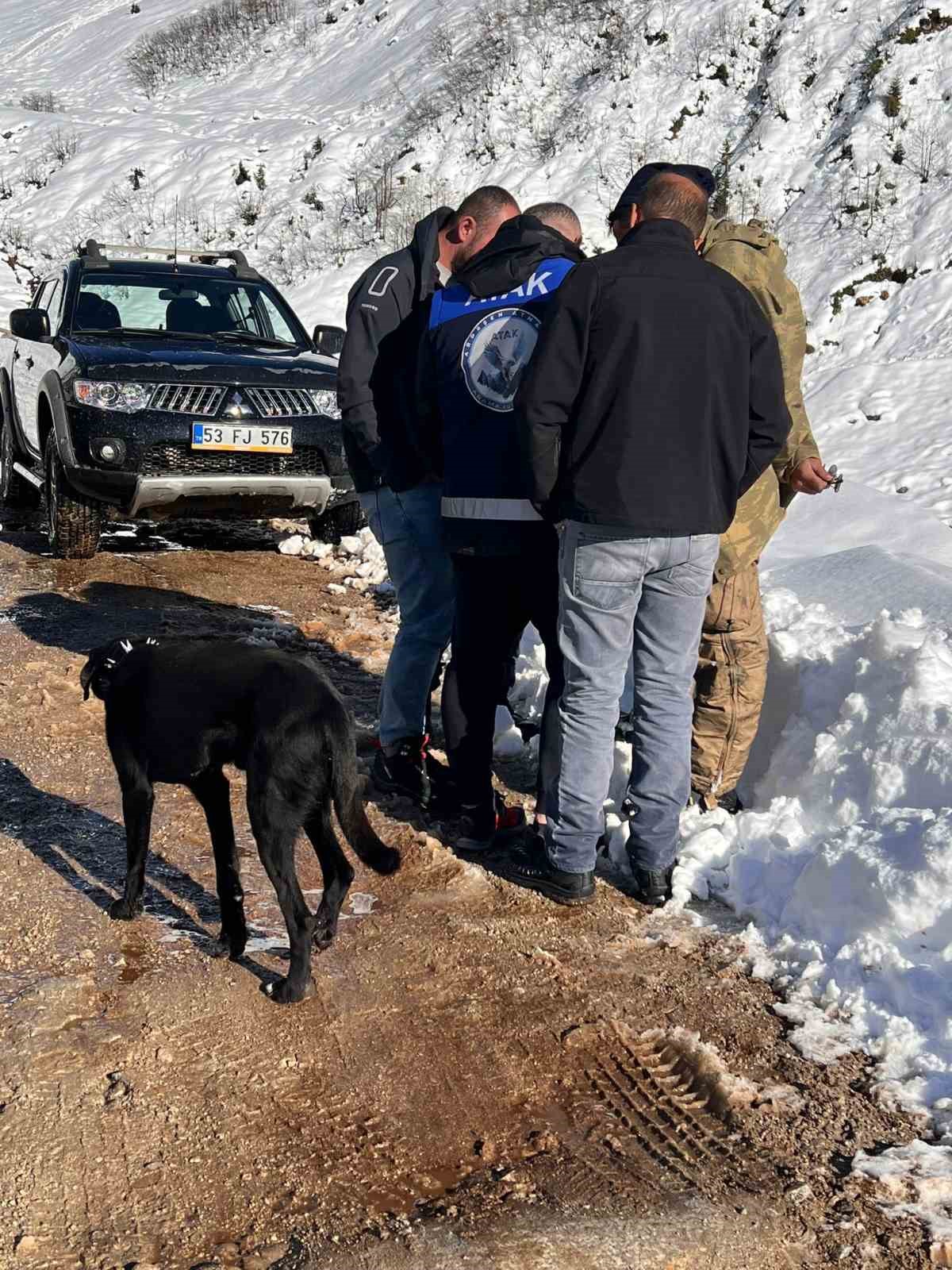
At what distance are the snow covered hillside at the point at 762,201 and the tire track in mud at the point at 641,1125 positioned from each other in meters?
0.39

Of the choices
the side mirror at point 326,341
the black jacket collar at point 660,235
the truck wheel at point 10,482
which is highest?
the black jacket collar at point 660,235

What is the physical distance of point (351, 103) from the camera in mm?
27844

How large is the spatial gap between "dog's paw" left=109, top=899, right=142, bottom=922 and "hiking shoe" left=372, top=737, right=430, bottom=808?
4.24 feet

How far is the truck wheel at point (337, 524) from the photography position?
28.3 ft

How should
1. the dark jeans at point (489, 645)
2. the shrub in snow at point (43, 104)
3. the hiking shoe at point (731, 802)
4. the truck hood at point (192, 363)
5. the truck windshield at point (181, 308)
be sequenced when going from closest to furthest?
the dark jeans at point (489, 645) → the hiking shoe at point (731, 802) → the truck hood at point (192, 363) → the truck windshield at point (181, 308) → the shrub in snow at point (43, 104)

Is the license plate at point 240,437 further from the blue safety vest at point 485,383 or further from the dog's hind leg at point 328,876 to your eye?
the dog's hind leg at point 328,876

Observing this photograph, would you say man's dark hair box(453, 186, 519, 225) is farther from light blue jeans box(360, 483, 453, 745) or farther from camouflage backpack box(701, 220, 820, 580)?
light blue jeans box(360, 483, 453, 745)

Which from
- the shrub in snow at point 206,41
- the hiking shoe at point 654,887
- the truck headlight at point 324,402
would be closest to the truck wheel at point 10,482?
the truck headlight at point 324,402

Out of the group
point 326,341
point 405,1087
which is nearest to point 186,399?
point 326,341

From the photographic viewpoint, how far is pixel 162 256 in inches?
369

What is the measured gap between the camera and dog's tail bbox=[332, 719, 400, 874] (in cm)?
328

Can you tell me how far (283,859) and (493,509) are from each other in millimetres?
1359

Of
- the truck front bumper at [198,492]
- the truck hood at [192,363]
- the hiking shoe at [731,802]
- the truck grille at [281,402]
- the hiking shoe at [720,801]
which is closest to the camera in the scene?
the hiking shoe at [720,801]

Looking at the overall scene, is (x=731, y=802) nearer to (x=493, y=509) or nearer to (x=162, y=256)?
(x=493, y=509)
